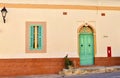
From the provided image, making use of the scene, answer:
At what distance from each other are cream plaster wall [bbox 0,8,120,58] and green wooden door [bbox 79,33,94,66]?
0.45 m

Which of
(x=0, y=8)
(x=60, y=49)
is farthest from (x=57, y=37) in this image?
(x=0, y=8)

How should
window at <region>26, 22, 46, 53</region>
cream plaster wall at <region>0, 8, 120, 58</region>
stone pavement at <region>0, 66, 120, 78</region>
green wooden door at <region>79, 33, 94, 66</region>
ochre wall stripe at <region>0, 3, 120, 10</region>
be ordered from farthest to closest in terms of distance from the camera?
green wooden door at <region>79, 33, 94, 66</region> < window at <region>26, 22, 46, 53</region> < ochre wall stripe at <region>0, 3, 120, 10</region> < cream plaster wall at <region>0, 8, 120, 58</region> < stone pavement at <region>0, 66, 120, 78</region>

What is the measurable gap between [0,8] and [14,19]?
3.40ft

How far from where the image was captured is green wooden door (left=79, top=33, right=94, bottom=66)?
23.1 m

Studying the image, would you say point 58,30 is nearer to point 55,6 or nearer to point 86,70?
point 55,6

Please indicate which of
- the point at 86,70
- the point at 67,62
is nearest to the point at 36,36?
the point at 67,62

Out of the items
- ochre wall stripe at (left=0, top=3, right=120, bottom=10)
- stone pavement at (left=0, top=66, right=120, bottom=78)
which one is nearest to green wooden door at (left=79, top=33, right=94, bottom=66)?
stone pavement at (left=0, top=66, right=120, bottom=78)

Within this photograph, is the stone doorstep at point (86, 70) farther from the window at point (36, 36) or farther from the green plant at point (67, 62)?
the window at point (36, 36)

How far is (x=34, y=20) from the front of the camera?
22.2 meters

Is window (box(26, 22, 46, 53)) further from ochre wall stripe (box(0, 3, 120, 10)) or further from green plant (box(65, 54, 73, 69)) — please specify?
green plant (box(65, 54, 73, 69))

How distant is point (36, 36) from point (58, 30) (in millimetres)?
1370

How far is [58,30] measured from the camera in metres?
22.4

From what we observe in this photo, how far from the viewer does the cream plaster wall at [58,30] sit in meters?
21.8

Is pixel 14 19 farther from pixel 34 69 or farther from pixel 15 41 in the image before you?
pixel 34 69
